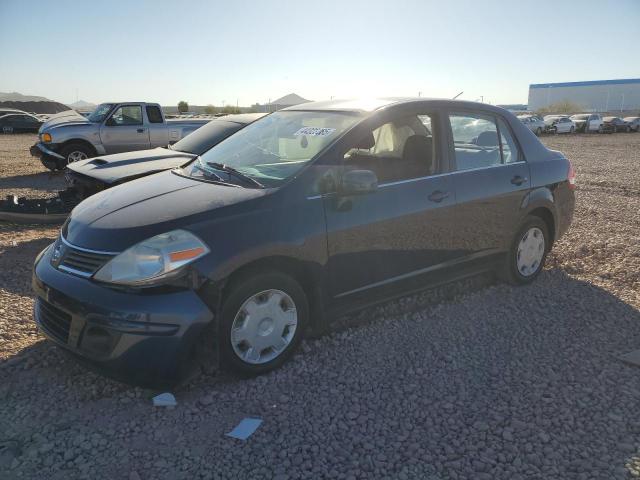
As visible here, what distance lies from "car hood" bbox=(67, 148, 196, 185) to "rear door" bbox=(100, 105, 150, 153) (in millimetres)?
5551

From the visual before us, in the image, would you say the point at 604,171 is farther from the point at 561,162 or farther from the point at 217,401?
the point at 217,401

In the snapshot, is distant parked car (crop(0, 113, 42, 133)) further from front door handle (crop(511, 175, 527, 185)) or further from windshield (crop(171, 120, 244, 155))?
front door handle (crop(511, 175, 527, 185))

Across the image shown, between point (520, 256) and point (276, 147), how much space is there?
8.52ft

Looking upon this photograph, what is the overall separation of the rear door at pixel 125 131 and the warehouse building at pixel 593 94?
95656mm

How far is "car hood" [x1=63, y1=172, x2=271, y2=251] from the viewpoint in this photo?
3.01 meters

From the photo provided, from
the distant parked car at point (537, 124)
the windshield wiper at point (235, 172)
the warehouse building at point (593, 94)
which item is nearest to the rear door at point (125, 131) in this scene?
the windshield wiper at point (235, 172)

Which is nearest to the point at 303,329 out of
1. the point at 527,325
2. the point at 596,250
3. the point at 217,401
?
the point at 217,401

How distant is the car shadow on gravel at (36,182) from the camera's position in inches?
436

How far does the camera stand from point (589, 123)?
41.2 meters

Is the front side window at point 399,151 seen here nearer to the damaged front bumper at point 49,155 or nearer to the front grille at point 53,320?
the front grille at point 53,320

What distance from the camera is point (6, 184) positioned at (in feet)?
38.0

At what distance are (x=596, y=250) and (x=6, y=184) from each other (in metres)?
11.8

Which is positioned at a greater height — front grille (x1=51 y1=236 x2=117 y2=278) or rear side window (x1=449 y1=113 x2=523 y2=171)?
rear side window (x1=449 y1=113 x2=523 y2=171)

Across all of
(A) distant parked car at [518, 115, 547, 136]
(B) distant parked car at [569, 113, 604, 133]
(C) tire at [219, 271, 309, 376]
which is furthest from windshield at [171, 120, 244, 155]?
(B) distant parked car at [569, 113, 604, 133]
